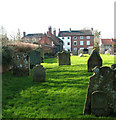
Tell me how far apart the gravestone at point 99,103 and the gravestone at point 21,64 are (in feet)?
24.4

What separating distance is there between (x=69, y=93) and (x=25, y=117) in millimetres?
2655

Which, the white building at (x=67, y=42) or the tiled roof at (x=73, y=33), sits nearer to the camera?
the white building at (x=67, y=42)

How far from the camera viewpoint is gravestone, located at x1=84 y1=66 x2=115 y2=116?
4.98 m

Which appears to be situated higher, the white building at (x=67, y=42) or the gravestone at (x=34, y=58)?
the white building at (x=67, y=42)

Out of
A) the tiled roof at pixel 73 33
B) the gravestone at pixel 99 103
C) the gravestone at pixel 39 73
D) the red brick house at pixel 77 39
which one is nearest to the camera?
the gravestone at pixel 99 103

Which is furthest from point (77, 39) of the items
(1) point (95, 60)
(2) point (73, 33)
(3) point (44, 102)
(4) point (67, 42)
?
(3) point (44, 102)

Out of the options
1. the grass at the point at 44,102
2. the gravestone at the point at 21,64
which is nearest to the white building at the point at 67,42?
the gravestone at the point at 21,64

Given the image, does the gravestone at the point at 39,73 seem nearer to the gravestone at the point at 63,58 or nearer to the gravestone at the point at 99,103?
the gravestone at the point at 99,103

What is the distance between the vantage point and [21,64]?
37.9 feet

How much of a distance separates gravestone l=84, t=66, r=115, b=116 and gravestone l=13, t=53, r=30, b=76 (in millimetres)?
7258

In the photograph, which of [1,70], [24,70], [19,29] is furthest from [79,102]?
[19,29]

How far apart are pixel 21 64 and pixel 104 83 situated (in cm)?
760

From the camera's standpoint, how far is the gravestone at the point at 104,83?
4984 mm

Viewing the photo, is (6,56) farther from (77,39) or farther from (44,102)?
(77,39)
